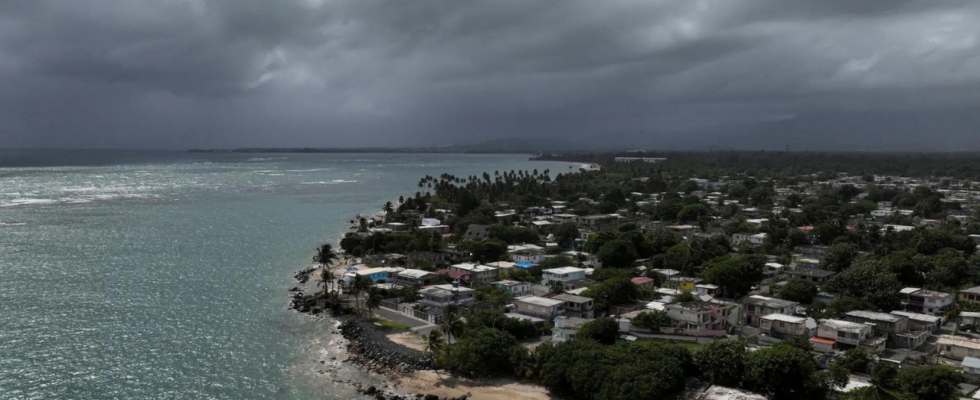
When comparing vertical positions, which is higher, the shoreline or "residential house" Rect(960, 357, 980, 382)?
"residential house" Rect(960, 357, 980, 382)

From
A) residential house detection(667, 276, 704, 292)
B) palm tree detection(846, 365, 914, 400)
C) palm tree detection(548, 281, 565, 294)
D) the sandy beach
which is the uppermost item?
palm tree detection(846, 365, 914, 400)

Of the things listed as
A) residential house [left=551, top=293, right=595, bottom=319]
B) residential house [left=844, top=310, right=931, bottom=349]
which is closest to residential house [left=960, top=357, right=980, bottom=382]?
residential house [left=844, top=310, right=931, bottom=349]

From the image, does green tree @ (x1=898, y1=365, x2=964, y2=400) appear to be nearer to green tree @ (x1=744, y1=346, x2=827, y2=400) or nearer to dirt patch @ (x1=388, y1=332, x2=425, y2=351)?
green tree @ (x1=744, y1=346, x2=827, y2=400)

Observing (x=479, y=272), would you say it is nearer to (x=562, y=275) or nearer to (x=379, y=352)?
(x=562, y=275)

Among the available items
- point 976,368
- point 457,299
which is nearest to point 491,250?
point 457,299

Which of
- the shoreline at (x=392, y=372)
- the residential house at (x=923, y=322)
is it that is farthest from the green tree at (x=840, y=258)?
the shoreline at (x=392, y=372)

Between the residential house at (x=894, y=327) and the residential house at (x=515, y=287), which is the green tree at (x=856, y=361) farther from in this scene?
the residential house at (x=515, y=287)
